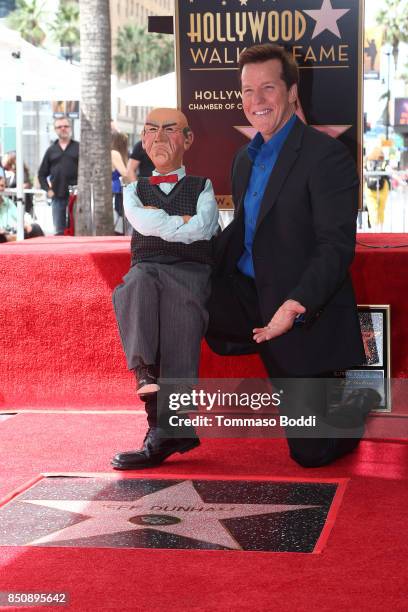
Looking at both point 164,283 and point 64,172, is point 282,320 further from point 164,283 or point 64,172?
point 64,172

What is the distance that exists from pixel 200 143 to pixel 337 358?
1.87m

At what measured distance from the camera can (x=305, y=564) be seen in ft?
10.9

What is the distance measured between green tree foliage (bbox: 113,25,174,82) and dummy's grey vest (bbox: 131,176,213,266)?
2865 inches

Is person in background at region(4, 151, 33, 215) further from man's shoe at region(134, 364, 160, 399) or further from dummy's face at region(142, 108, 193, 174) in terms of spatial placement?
man's shoe at region(134, 364, 160, 399)

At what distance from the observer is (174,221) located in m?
4.47

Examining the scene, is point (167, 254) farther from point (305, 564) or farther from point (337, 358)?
point (305, 564)

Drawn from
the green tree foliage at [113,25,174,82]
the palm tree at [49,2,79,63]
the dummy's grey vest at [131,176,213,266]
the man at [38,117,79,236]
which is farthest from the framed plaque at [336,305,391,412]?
the green tree foliage at [113,25,174,82]

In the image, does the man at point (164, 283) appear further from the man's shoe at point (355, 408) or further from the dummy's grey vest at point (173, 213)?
the man's shoe at point (355, 408)

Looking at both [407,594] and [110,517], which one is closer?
[407,594]

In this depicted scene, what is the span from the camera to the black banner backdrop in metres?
5.63

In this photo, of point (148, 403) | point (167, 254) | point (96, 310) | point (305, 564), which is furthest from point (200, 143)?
point (305, 564)

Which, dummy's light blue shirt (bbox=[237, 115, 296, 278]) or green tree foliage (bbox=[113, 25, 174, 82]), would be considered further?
green tree foliage (bbox=[113, 25, 174, 82])

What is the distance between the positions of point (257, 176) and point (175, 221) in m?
0.39

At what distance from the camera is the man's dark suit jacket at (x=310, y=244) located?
4242 mm
